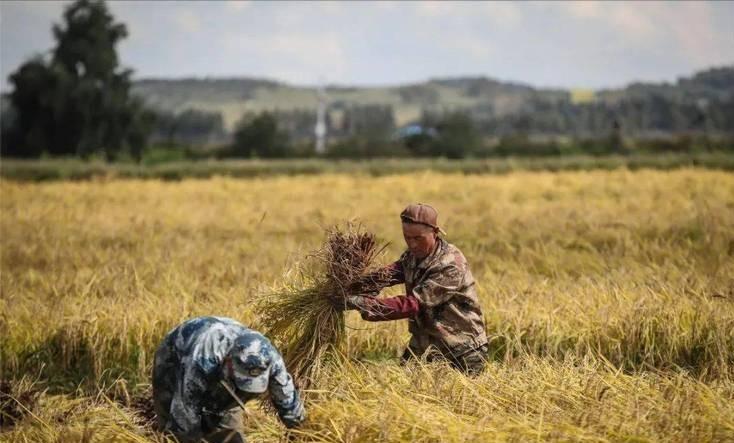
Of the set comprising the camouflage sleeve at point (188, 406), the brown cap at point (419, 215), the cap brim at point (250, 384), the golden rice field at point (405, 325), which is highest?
the brown cap at point (419, 215)

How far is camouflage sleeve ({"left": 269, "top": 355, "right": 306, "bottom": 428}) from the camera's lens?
4277 mm

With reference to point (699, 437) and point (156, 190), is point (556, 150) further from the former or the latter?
point (699, 437)

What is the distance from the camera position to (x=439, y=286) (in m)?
5.70

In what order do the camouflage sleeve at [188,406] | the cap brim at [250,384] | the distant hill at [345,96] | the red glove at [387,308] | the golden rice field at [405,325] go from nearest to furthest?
the cap brim at [250,384] → the camouflage sleeve at [188,406] → the golden rice field at [405,325] → the red glove at [387,308] → the distant hill at [345,96]

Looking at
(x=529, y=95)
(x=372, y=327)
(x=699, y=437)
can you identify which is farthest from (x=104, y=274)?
(x=529, y=95)

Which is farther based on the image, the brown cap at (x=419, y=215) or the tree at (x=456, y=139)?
the tree at (x=456, y=139)

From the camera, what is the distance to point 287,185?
22984mm

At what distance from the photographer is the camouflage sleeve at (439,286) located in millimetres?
5695

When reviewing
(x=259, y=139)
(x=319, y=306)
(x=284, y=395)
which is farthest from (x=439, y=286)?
(x=259, y=139)

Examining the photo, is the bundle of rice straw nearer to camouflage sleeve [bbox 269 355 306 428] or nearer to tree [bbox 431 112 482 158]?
camouflage sleeve [bbox 269 355 306 428]

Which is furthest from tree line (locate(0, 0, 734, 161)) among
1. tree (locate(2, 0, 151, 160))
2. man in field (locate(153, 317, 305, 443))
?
man in field (locate(153, 317, 305, 443))

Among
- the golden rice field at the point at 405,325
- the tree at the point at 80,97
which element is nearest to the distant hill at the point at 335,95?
the tree at the point at 80,97

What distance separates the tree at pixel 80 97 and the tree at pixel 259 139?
5.18 meters

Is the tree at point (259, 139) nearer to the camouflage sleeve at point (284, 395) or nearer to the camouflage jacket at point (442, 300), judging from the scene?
the camouflage jacket at point (442, 300)
